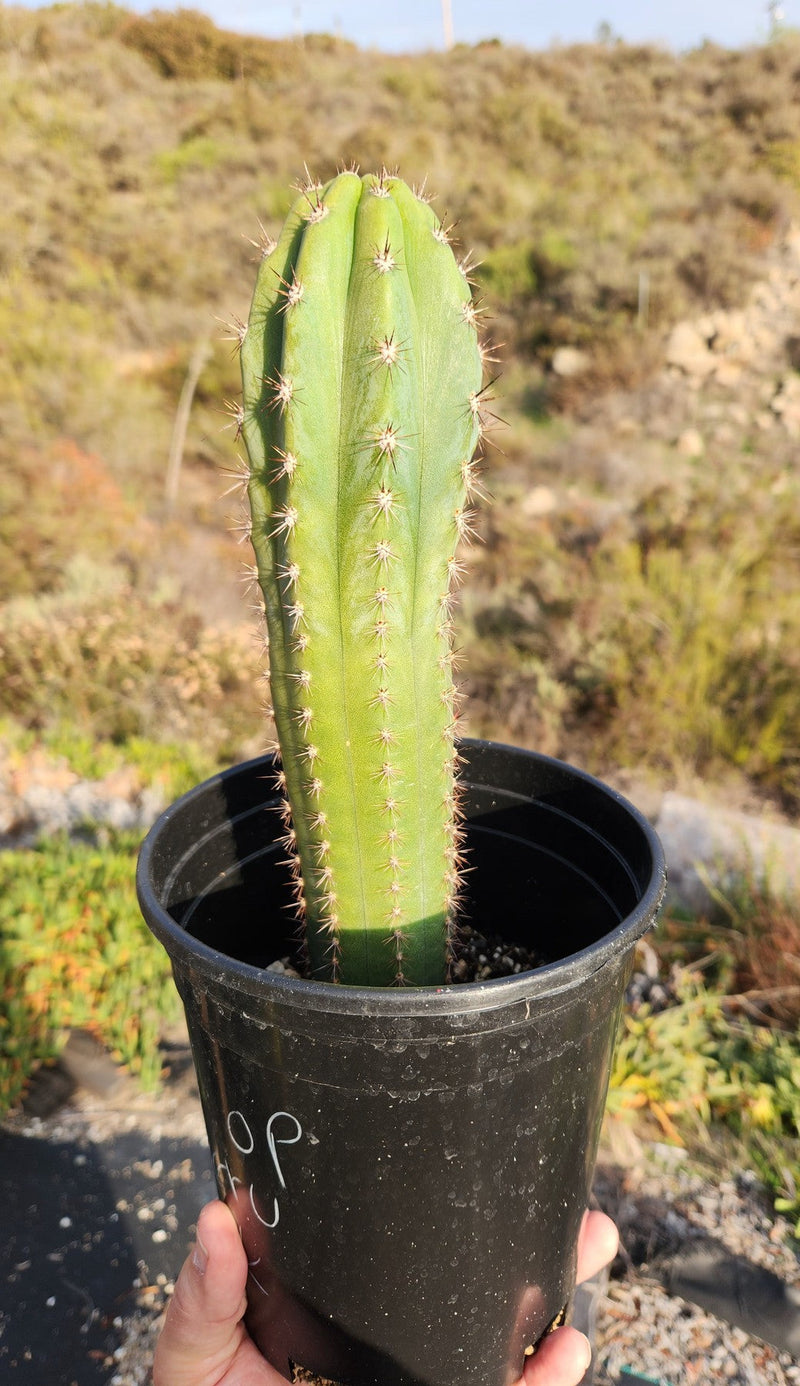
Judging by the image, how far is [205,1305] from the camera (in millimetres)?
1078

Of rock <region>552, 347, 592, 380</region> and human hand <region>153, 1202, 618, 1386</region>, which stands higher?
rock <region>552, 347, 592, 380</region>

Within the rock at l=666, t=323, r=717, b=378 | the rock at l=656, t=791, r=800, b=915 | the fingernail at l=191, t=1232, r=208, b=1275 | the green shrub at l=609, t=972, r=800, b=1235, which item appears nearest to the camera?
the fingernail at l=191, t=1232, r=208, b=1275

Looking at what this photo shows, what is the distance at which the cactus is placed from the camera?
0.89m

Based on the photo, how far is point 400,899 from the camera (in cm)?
110

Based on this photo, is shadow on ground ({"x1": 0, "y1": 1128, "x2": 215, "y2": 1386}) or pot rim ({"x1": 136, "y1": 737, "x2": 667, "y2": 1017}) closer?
pot rim ({"x1": 136, "y1": 737, "x2": 667, "y2": 1017})

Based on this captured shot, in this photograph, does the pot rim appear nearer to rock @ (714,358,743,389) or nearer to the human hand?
the human hand

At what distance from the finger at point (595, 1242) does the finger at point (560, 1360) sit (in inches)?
8.0

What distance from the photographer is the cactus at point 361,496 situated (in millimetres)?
888

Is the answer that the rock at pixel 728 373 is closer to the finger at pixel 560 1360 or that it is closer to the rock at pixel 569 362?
the rock at pixel 569 362

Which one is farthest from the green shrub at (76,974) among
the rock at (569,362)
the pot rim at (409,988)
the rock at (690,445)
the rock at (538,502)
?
the rock at (569,362)

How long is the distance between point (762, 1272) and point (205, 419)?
9553 millimetres

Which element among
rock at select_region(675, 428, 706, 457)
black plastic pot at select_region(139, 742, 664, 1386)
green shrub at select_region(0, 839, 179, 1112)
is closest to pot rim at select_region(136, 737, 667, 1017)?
black plastic pot at select_region(139, 742, 664, 1386)

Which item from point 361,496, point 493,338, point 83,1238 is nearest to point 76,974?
point 83,1238

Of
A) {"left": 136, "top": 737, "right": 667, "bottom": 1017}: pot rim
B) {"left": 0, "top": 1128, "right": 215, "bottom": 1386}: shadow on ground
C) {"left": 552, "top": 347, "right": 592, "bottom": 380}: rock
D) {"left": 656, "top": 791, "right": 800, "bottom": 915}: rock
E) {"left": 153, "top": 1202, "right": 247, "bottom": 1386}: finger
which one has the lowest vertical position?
{"left": 0, "top": 1128, "right": 215, "bottom": 1386}: shadow on ground
